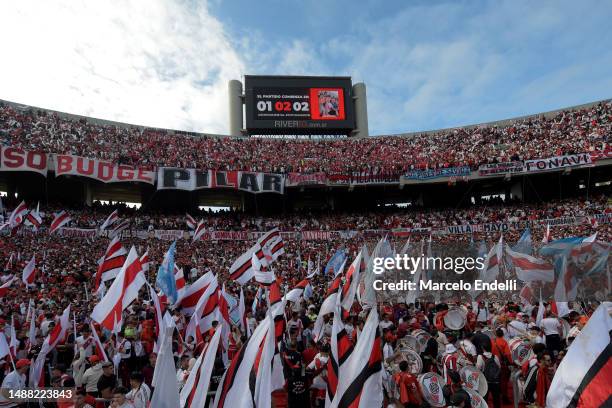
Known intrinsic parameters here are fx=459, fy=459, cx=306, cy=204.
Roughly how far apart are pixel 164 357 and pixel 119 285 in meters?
4.69

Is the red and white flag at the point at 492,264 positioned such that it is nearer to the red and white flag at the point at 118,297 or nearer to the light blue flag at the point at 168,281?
the light blue flag at the point at 168,281

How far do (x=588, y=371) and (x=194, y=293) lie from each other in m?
8.47

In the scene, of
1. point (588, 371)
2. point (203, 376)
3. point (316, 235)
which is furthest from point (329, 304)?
point (316, 235)

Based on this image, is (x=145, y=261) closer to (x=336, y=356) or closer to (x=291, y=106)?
(x=336, y=356)

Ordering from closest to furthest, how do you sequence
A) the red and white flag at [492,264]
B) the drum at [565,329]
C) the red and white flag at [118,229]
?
1. the drum at [565,329]
2. the red and white flag at [492,264]
3. the red and white flag at [118,229]

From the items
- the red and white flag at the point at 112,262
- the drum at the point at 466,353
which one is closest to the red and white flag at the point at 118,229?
the red and white flag at the point at 112,262

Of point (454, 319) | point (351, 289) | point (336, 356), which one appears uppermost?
point (351, 289)

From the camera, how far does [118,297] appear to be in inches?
326

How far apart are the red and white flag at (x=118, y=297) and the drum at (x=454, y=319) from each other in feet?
20.3

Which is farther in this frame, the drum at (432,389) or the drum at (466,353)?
the drum at (466,353)

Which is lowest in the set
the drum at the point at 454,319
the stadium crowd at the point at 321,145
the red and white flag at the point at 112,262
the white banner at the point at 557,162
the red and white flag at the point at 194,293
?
the drum at the point at 454,319

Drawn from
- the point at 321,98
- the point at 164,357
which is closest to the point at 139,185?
A: the point at 321,98

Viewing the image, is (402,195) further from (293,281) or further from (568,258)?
(568,258)

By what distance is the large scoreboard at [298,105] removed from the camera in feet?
Answer: 144
